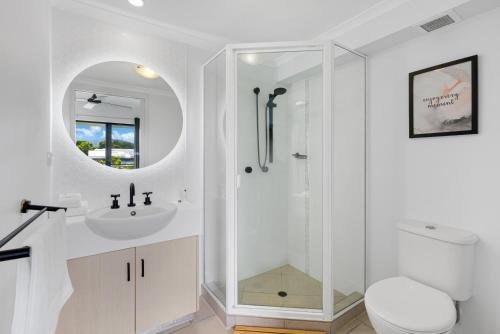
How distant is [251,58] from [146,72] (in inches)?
35.5

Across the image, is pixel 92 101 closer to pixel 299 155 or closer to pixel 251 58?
pixel 251 58

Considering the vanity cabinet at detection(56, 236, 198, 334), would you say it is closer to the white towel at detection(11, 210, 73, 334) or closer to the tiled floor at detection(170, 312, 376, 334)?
the tiled floor at detection(170, 312, 376, 334)

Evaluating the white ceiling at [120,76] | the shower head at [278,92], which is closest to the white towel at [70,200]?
the white ceiling at [120,76]

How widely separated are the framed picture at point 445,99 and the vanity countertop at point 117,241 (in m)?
1.76

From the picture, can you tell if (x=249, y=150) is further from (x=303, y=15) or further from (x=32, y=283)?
(x=32, y=283)

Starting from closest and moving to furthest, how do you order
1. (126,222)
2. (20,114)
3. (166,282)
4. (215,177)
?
(20,114) < (126,222) < (166,282) < (215,177)

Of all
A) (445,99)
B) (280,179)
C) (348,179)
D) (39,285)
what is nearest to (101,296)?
(39,285)

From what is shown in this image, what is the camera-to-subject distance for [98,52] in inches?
74.2

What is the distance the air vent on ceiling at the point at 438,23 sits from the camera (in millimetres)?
1557

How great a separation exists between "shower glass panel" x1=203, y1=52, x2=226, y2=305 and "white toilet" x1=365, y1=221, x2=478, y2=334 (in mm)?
1215

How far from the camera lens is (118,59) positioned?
1.96m

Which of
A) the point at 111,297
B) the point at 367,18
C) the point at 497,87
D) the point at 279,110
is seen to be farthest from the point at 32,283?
the point at 367,18

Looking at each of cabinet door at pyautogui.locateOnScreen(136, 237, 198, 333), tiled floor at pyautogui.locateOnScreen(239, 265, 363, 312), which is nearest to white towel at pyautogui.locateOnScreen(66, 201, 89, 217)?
cabinet door at pyautogui.locateOnScreen(136, 237, 198, 333)

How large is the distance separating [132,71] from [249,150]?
117cm
